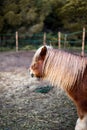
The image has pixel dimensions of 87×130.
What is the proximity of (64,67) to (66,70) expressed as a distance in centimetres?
4

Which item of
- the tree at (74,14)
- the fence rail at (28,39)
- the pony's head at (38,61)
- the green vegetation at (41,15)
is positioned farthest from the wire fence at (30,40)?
the pony's head at (38,61)

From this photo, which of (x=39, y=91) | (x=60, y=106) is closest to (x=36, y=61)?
(x=60, y=106)

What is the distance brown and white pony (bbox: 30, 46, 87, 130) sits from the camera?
3367 mm

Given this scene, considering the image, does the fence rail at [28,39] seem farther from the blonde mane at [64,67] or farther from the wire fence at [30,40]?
the blonde mane at [64,67]

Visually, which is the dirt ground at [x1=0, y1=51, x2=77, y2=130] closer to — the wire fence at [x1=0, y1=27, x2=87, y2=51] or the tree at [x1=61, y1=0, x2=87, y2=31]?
the wire fence at [x1=0, y1=27, x2=87, y2=51]

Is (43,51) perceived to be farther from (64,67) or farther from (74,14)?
(74,14)

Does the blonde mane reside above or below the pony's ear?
below

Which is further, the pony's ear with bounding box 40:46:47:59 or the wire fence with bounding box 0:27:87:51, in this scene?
the wire fence with bounding box 0:27:87:51

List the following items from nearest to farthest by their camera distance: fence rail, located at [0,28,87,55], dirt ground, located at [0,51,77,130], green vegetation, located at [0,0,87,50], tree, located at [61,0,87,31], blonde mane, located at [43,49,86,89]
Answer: blonde mane, located at [43,49,86,89], dirt ground, located at [0,51,77,130], fence rail, located at [0,28,87,55], green vegetation, located at [0,0,87,50], tree, located at [61,0,87,31]

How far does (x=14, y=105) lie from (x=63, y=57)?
86.2 inches

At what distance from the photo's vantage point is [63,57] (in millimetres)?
3393

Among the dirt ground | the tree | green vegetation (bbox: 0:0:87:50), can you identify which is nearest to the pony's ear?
the dirt ground

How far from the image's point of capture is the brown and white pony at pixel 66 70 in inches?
133

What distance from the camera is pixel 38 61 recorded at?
135 inches
